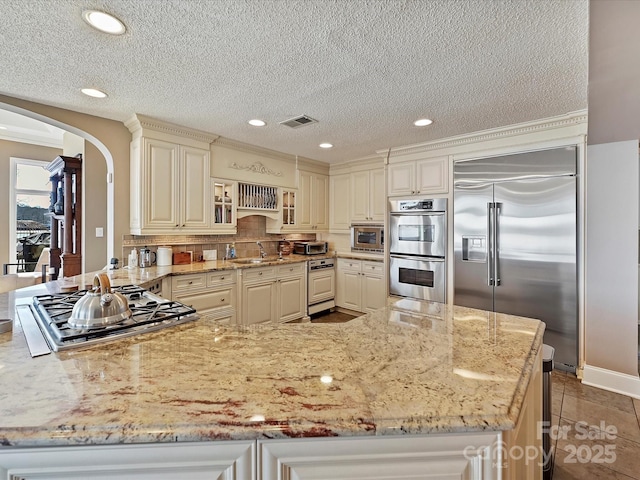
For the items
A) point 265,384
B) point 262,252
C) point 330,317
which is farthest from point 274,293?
point 265,384

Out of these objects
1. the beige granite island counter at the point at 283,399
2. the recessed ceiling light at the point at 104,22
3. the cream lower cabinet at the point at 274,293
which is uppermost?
the recessed ceiling light at the point at 104,22

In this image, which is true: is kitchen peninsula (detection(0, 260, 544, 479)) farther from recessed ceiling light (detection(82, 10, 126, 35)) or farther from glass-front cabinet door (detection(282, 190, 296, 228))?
glass-front cabinet door (detection(282, 190, 296, 228))

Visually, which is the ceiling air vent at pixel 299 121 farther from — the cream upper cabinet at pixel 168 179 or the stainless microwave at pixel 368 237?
the stainless microwave at pixel 368 237

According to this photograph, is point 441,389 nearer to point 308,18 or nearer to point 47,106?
point 308,18

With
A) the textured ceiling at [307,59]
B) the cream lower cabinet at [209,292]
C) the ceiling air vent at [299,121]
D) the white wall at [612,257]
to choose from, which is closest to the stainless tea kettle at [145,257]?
the cream lower cabinet at [209,292]

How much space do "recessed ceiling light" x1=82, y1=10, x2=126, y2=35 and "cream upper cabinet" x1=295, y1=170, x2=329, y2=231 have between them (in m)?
3.11

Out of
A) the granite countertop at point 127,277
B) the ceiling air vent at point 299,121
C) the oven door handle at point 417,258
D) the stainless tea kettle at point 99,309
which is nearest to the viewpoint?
the stainless tea kettle at point 99,309

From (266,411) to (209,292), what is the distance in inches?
105

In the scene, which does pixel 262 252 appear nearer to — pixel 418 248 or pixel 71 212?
pixel 418 248

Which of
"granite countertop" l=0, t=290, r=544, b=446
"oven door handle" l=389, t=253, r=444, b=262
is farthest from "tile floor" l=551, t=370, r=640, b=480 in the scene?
"oven door handle" l=389, t=253, r=444, b=262

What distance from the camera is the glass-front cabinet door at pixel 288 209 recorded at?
454 cm

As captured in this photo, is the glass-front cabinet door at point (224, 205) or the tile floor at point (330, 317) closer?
the glass-front cabinet door at point (224, 205)

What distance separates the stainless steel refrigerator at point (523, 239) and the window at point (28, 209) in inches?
252

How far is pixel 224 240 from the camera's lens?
162 inches
